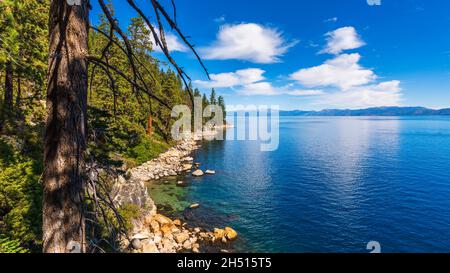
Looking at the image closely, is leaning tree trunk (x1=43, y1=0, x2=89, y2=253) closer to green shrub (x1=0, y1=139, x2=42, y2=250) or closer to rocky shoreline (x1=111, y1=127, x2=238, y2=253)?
green shrub (x1=0, y1=139, x2=42, y2=250)

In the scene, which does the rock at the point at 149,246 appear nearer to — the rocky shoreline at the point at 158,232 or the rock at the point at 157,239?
the rocky shoreline at the point at 158,232

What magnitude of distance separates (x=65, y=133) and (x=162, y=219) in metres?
20.0

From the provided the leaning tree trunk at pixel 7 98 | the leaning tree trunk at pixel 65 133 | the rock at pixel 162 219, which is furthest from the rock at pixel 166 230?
the leaning tree trunk at pixel 65 133

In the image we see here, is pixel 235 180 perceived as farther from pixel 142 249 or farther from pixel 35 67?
pixel 35 67

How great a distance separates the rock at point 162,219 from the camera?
20.3 m

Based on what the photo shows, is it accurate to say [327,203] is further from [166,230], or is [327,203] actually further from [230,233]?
[166,230]

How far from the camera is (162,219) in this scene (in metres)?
20.8

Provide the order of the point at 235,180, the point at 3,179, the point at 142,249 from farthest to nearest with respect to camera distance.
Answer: the point at 235,180, the point at 142,249, the point at 3,179

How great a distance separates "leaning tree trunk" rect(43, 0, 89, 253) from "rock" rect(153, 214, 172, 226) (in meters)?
19.0

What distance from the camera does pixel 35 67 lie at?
11609 millimetres

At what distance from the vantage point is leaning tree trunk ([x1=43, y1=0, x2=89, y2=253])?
243 cm
